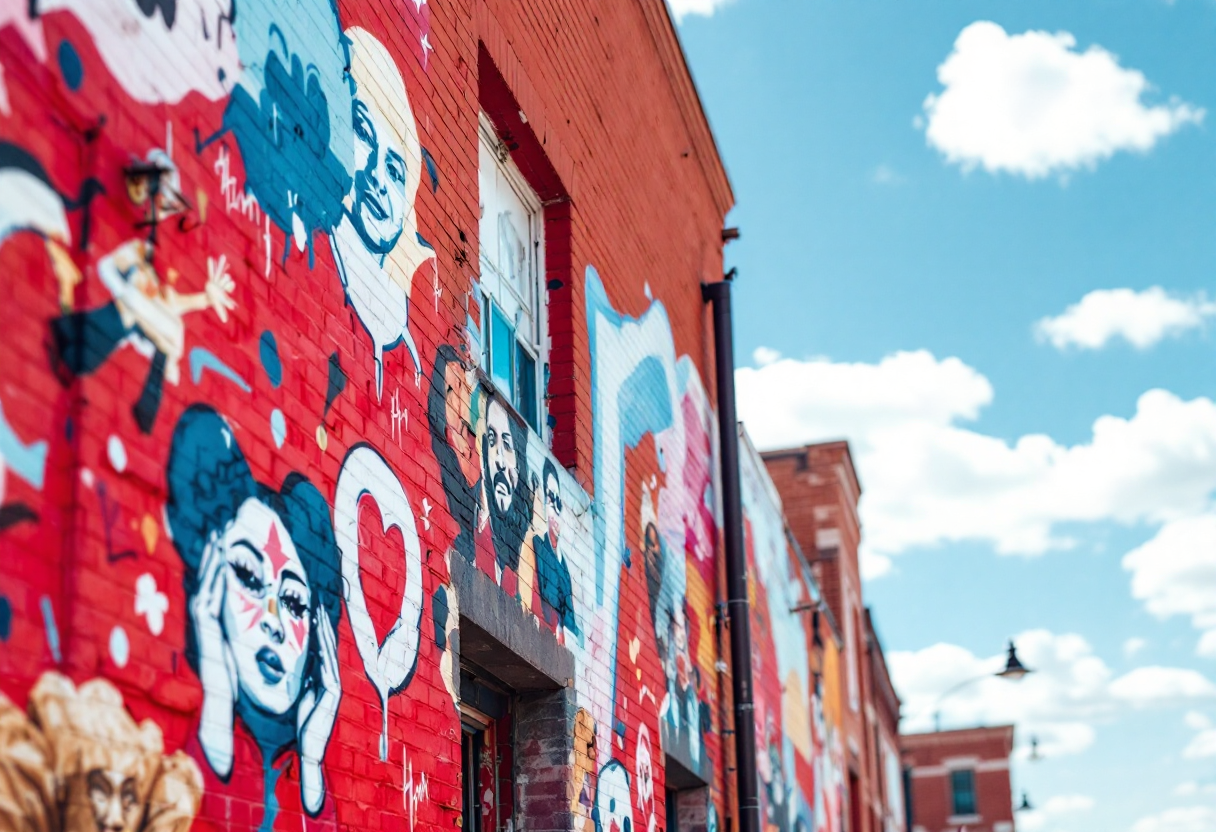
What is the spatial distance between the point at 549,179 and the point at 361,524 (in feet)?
11.7

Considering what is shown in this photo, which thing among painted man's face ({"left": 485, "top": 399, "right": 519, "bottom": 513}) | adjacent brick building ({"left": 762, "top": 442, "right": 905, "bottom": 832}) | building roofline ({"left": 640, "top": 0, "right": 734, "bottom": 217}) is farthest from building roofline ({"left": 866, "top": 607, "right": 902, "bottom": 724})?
painted man's face ({"left": 485, "top": 399, "right": 519, "bottom": 513})

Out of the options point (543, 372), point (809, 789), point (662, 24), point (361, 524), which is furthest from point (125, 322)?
point (809, 789)

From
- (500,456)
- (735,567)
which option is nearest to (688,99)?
(735,567)

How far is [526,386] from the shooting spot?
802cm

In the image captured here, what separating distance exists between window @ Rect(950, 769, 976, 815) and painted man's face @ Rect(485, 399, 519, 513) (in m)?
46.7

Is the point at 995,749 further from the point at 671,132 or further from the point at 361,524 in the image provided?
the point at 361,524

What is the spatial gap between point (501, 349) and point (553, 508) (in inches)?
34.8

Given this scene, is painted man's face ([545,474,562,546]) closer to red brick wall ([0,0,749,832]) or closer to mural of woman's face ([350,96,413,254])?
red brick wall ([0,0,749,832])

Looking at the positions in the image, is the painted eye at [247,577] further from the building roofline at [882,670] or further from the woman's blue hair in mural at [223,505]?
the building roofline at [882,670]

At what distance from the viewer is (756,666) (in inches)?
525

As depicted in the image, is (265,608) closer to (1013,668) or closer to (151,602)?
(151,602)

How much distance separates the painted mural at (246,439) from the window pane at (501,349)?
0.40 metres

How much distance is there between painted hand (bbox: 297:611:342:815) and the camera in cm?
454

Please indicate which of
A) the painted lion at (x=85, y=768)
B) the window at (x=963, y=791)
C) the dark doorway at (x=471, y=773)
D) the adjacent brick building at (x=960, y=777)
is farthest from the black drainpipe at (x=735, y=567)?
the window at (x=963, y=791)
